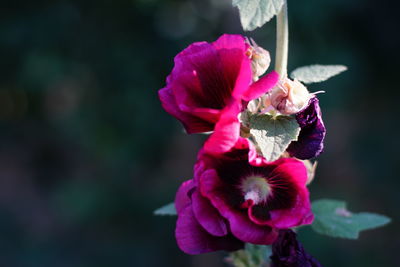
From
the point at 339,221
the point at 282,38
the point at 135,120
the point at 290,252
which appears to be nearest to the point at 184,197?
the point at 290,252

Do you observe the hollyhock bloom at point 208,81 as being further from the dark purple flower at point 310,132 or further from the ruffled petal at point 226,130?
the dark purple flower at point 310,132

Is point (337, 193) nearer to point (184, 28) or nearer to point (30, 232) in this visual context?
point (184, 28)

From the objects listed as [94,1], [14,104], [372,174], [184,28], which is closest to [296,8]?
[184,28]

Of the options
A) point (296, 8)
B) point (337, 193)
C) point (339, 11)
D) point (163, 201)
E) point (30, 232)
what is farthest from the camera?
point (30, 232)

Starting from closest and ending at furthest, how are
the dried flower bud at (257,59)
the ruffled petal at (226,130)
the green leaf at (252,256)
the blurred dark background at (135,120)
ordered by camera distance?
the ruffled petal at (226,130), the dried flower bud at (257,59), the green leaf at (252,256), the blurred dark background at (135,120)

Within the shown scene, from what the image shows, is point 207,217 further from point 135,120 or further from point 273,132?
point 135,120

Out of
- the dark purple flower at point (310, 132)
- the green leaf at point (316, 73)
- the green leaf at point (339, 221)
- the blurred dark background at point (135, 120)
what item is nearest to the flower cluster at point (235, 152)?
the dark purple flower at point (310, 132)

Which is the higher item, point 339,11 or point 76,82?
point 339,11
